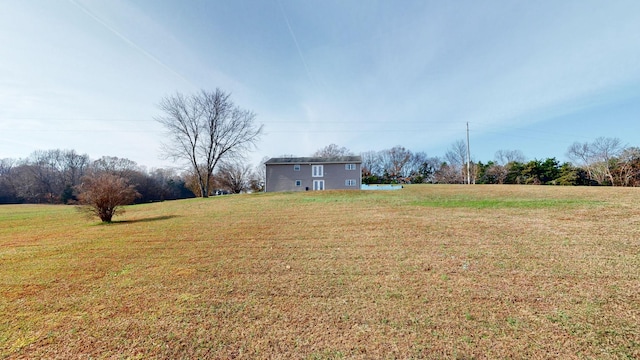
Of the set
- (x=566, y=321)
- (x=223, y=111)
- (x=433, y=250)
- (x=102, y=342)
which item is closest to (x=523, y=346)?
(x=566, y=321)

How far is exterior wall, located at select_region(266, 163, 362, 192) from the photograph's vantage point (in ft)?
89.4

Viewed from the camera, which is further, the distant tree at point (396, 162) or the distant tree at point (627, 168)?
the distant tree at point (396, 162)

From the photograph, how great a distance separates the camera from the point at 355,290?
351 centimetres

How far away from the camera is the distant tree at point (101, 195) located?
980cm

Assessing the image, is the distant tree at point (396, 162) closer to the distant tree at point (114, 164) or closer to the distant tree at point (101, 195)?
the distant tree at point (101, 195)

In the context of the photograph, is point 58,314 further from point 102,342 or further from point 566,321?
point 566,321

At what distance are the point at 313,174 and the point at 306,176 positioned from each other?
884 mm

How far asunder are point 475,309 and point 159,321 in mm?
4011

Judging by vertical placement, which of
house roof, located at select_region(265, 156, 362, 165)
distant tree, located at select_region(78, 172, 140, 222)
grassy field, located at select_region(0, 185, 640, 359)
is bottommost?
grassy field, located at select_region(0, 185, 640, 359)

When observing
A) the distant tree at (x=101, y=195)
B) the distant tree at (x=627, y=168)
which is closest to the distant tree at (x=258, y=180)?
the distant tree at (x=101, y=195)

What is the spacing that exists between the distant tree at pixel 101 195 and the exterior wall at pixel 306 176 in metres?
17.9

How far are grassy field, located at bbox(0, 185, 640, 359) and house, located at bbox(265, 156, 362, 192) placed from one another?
2073 centimetres

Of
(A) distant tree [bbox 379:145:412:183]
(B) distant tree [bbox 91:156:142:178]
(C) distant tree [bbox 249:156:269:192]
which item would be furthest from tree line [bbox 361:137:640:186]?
(B) distant tree [bbox 91:156:142:178]

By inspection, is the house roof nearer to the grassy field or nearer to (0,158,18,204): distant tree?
the grassy field
